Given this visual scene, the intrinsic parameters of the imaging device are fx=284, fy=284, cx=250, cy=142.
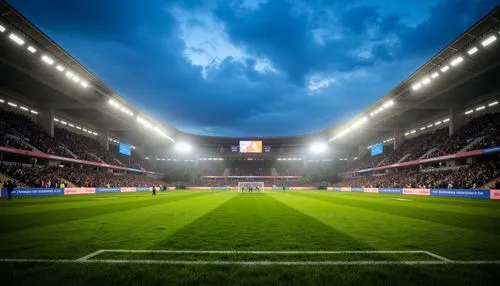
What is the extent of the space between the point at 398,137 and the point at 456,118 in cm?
1857

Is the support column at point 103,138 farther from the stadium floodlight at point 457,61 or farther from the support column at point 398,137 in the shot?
the support column at point 398,137

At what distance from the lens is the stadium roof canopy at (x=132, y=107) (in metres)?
24.3

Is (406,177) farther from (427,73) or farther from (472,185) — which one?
(427,73)

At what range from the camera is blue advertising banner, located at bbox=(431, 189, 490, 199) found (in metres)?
26.4

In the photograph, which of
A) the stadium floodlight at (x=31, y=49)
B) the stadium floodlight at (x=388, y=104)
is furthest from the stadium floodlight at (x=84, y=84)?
the stadium floodlight at (x=388, y=104)

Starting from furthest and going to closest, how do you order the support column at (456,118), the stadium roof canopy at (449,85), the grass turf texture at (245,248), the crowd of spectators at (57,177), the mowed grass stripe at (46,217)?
the support column at (456,118)
the crowd of spectators at (57,177)
the stadium roof canopy at (449,85)
the mowed grass stripe at (46,217)
the grass turf texture at (245,248)

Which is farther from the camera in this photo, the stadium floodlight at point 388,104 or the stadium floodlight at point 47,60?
the stadium floodlight at point 388,104

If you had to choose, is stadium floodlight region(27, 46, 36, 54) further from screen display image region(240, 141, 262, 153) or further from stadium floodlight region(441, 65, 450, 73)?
screen display image region(240, 141, 262, 153)

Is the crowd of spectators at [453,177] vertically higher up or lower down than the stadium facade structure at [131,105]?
lower down

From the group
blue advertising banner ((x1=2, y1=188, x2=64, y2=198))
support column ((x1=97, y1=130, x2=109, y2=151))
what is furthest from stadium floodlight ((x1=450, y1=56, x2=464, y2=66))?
support column ((x1=97, y1=130, x2=109, y2=151))

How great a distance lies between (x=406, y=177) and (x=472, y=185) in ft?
54.7

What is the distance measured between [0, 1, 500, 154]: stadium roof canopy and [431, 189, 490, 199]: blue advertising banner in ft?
39.8

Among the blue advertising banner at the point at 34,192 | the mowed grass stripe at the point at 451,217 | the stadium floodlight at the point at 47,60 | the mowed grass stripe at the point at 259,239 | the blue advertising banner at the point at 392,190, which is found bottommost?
the blue advertising banner at the point at 392,190

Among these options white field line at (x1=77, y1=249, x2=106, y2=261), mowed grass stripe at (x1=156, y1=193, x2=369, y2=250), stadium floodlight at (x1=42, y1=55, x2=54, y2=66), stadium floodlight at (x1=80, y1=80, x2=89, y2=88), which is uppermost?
stadium floodlight at (x1=42, y1=55, x2=54, y2=66)
